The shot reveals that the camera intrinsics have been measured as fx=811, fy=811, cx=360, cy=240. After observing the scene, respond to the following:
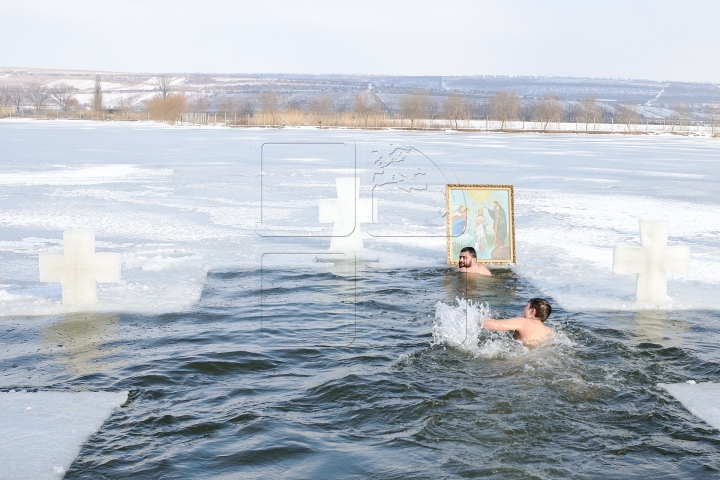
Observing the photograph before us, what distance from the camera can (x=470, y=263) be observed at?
10.5 meters

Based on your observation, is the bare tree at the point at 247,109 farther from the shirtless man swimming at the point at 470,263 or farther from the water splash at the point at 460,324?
the water splash at the point at 460,324

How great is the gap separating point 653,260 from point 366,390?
14.3ft

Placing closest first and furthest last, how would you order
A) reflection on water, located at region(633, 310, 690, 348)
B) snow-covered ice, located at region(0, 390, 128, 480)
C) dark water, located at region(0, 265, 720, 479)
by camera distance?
snow-covered ice, located at region(0, 390, 128, 480) < dark water, located at region(0, 265, 720, 479) < reflection on water, located at region(633, 310, 690, 348)

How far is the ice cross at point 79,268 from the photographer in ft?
28.2

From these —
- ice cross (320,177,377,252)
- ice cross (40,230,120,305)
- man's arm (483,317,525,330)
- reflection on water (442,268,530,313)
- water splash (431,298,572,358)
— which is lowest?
water splash (431,298,572,358)

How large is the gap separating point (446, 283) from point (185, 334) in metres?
3.66

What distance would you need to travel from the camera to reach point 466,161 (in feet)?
97.4

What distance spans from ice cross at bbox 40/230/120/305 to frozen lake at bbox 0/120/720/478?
0.26 meters

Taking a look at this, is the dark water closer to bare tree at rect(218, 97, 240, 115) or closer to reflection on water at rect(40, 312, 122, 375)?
reflection on water at rect(40, 312, 122, 375)

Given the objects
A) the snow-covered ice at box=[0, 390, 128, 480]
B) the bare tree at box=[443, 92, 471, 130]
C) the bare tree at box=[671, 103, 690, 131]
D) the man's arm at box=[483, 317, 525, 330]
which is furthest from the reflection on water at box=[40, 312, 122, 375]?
the bare tree at box=[671, 103, 690, 131]

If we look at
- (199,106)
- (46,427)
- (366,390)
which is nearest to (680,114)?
(199,106)

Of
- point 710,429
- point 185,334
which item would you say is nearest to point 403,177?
point 185,334

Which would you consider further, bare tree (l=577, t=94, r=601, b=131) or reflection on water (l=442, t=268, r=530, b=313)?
bare tree (l=577, t=94, r=601, b=131)

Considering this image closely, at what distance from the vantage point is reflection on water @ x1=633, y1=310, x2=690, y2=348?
7.73 meters
